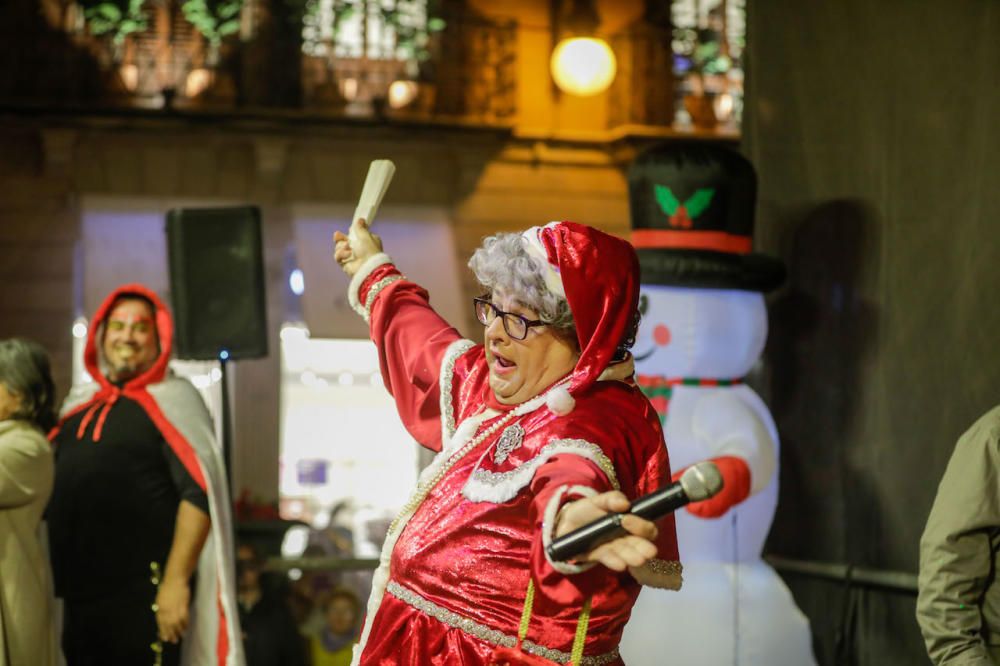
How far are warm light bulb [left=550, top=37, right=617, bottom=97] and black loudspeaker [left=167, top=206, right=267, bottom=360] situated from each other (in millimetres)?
6794

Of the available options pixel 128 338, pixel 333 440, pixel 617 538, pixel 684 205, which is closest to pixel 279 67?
pixel 333 440

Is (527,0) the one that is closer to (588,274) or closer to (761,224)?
(761,224)

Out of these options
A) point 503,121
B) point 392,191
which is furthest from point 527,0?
point 392,191

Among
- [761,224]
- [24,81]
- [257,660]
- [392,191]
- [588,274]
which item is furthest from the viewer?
[392,191]

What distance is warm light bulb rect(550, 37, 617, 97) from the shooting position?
38.7 ft

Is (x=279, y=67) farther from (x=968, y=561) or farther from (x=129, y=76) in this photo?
(x=968, y=561)

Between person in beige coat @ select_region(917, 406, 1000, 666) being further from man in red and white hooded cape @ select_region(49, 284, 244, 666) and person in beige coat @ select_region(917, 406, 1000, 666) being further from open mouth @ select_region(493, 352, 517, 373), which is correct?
man in red and white hooded cape @ select_region(49, 284, 244, 666)

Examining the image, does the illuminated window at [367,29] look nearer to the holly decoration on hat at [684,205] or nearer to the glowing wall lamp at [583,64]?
the glowing wall lamp at [583,64]

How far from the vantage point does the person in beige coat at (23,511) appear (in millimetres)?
4195

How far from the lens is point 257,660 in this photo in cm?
652

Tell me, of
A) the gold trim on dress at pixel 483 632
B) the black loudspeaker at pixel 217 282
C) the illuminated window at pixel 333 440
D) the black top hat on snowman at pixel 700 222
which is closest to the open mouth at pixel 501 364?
the gold trim on dress at pixel 483 632

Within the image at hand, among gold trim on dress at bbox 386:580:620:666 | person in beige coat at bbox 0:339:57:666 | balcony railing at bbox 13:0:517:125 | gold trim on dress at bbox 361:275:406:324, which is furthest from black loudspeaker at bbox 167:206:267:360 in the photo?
balcony railing at bbox 13:0:517:125

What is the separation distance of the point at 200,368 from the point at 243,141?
2078 mm

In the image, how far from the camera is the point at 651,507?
6.49 ft
